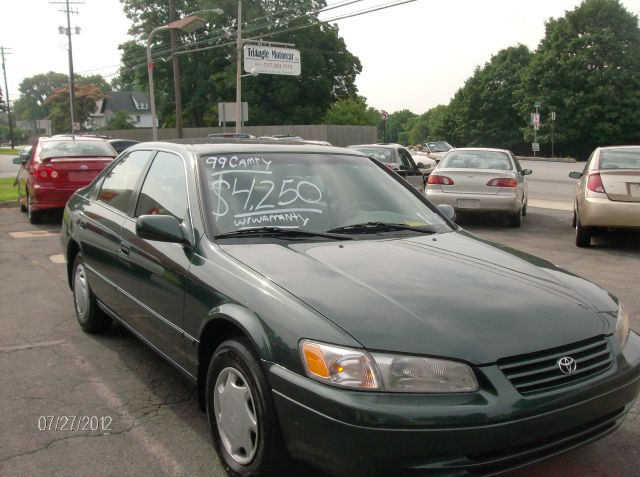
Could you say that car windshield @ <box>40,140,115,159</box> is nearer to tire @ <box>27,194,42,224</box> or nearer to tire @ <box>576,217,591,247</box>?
tire @ <box>27,194,42,224</box>

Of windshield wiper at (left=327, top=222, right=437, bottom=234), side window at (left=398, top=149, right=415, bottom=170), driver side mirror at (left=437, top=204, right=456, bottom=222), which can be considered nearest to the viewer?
windshield wiper at (left=327, top=222, right=437, bottom=234)

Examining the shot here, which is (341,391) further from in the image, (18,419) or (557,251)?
(557,251)

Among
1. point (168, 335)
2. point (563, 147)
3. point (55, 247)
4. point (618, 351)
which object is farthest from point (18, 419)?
point (563, 147)

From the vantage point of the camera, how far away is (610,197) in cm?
829

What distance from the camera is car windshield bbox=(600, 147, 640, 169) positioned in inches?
344

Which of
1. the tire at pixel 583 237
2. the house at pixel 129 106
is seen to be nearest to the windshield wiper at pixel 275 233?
the tire at pixel 583 237

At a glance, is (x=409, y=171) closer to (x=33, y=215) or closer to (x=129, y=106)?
(x=33, y=215)

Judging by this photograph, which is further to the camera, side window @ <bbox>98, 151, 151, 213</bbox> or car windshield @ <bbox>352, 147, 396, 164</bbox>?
car windshield @ <bbox>352, 147, 396, 164</bbox>

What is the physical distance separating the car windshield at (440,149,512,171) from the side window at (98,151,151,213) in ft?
25.4

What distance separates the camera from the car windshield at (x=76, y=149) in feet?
36.1

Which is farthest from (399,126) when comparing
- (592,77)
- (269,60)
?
(269,60)

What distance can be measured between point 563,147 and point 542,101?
481 centimetres

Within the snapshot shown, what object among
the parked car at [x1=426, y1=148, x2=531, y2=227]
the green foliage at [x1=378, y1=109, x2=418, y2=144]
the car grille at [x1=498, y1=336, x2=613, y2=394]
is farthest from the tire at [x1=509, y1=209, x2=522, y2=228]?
the green foliage at [x1=378, y1=109, x2=418, y2=144]
